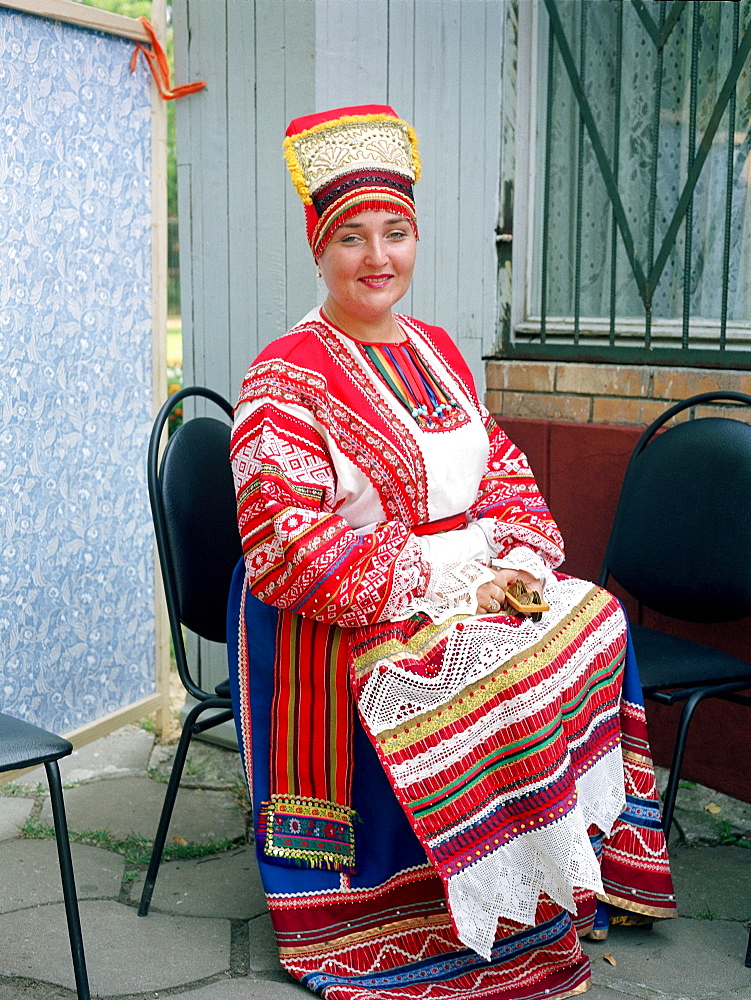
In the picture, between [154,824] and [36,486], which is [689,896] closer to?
[154,824]

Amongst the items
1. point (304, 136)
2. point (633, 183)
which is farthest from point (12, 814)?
point (633, 183)

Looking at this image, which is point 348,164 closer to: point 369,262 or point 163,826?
point 369,262

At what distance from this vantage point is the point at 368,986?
2.27 metres

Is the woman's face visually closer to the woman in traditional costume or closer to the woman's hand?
the woman in traditional costume

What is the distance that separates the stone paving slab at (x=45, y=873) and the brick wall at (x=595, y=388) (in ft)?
5.59

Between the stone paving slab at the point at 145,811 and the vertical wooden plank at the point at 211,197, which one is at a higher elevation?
the vertical wooden plank at the point at 211,197

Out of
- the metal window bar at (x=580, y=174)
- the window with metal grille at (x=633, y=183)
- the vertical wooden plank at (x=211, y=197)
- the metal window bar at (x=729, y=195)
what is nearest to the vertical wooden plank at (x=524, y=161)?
the window with metal grille at (x=633, y=183)

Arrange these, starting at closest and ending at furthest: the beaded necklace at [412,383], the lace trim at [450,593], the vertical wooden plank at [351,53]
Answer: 1. the lace trim at [450,593]
2. the beaded necklace at [412,383]
3. the vertical wooden plank at [351,53]

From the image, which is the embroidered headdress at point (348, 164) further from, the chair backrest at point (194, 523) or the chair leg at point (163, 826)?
the chair leg at point (163, 826)

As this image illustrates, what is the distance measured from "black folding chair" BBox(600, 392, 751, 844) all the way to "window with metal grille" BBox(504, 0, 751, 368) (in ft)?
1.03

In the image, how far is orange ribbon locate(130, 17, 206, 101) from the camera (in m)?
3.44

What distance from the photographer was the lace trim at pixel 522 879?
2.10 m

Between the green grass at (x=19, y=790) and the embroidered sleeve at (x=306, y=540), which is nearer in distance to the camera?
the embroidered sleeve at (x=306, y=540)

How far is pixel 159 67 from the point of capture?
3498 mm
